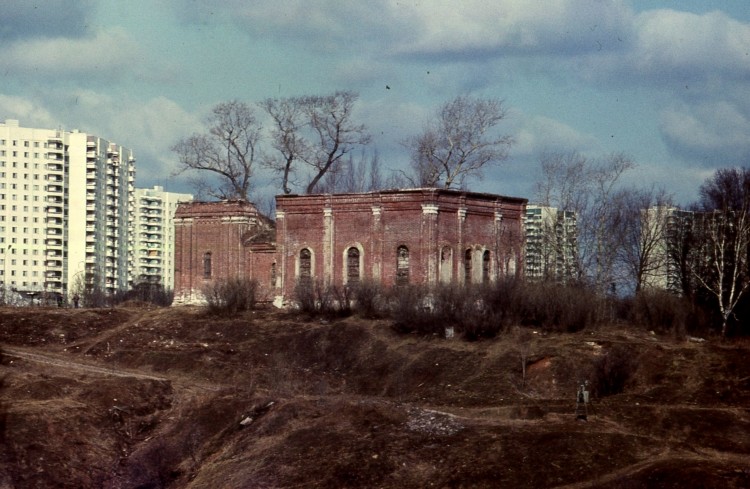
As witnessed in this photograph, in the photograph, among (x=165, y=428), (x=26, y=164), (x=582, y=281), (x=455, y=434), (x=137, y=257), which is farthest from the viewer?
(x=137, y=257)

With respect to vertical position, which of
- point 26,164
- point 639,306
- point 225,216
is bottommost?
point 639,306

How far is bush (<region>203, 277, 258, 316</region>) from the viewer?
150 ft

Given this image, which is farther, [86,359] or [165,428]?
[86,359]

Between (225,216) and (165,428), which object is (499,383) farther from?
(225,216)

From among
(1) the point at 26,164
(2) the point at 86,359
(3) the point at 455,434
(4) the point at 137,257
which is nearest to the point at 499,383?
(3) the point at 455,434

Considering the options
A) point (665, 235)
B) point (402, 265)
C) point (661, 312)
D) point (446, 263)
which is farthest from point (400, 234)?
point (665, 235)

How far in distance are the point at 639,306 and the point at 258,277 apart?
684 inches

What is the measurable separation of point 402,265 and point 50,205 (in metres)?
67.6

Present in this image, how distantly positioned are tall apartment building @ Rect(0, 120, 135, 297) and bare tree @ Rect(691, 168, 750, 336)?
68.4 metres

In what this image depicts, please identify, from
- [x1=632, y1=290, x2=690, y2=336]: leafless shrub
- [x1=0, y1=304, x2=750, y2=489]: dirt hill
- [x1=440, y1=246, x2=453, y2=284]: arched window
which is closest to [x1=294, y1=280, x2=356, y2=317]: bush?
[x1=0, y1=304, x2=750, y2=489]: dirt hill

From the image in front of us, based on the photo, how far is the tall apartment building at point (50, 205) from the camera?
105 metres

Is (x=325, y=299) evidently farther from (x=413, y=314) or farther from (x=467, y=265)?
(x=467, y=265)

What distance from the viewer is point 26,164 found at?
343 feet

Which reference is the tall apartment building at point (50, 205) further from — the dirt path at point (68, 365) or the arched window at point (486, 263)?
the dirt path at point (68, 365)
